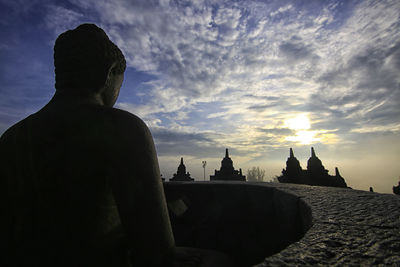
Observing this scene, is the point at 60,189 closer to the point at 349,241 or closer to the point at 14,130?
the point at 14,130

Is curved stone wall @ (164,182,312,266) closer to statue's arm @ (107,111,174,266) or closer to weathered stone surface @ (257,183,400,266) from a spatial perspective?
weathered stone surface @ (257,183,400,266)

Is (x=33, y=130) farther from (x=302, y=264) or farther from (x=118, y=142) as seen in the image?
(x=302, y=264)

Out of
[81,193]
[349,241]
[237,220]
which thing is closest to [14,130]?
[81,193]

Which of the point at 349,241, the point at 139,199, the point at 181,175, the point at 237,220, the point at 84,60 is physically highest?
the point at 84,60

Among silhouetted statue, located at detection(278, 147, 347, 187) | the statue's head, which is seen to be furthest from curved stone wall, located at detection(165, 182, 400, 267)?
silhouetted statue, located at detection(278, 147, 347, 187)

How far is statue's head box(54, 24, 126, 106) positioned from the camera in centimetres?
153

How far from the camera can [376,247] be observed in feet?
2.64

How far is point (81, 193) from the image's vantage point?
1108 mm

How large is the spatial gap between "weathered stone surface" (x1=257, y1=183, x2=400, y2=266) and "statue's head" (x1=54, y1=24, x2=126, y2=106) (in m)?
1.75

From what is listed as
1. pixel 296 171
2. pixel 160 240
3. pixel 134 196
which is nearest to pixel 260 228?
pixel 160 240

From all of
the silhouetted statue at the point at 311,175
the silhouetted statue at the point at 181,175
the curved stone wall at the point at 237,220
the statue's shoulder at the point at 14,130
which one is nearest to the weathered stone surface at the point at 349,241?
the curved stone wall at the point at 237,220

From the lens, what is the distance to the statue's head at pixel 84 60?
153 centimetres

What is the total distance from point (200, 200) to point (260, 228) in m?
1.15

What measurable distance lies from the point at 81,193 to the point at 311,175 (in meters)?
12.3
